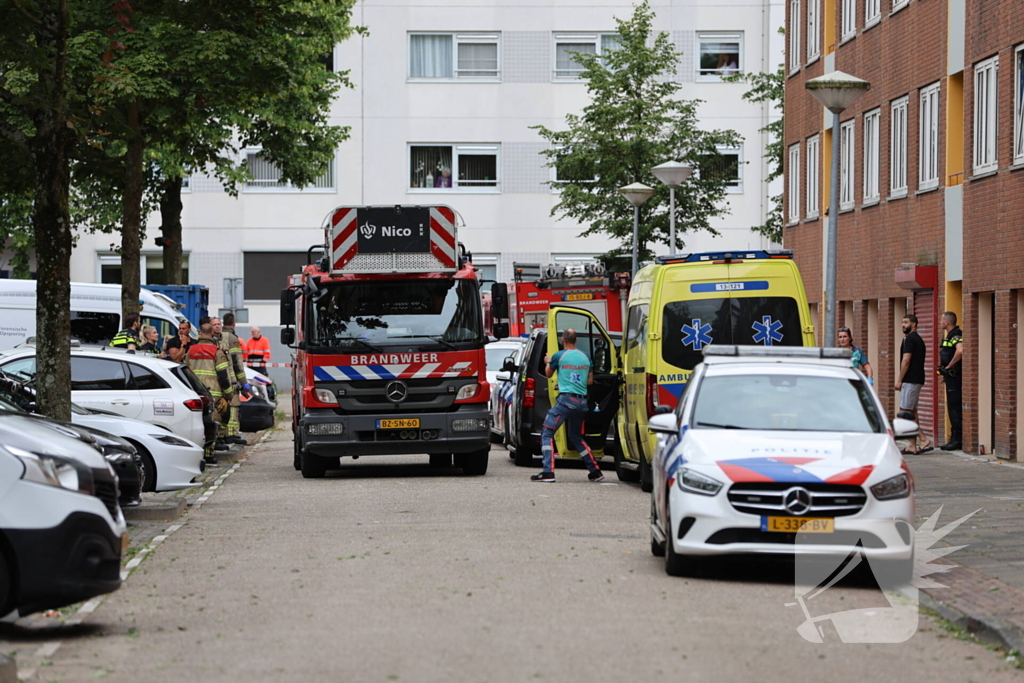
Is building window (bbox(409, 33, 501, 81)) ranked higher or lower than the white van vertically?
higher

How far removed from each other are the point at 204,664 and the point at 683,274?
10704 millimetres

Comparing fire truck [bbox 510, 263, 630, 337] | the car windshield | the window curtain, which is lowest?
the car windshield

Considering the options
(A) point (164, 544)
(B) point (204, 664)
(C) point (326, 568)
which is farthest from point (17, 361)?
(B) point (204, 664)

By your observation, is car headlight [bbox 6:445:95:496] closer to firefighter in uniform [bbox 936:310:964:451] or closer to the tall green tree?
firefighter in uniform [bbox 936:310:964:451]

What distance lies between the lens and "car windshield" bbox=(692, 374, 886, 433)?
11812mm


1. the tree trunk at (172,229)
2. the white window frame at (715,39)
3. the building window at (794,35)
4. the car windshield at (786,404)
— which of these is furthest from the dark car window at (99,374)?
the white window frame at (715,39)

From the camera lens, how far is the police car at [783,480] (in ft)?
35.8

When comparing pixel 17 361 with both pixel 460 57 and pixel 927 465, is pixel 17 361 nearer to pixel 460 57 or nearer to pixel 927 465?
pixel 927 465

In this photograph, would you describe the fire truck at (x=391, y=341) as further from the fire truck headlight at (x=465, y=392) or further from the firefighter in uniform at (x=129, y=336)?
the firefighter in uniform at (x=129, y=336)

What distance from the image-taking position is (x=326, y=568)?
11.7m

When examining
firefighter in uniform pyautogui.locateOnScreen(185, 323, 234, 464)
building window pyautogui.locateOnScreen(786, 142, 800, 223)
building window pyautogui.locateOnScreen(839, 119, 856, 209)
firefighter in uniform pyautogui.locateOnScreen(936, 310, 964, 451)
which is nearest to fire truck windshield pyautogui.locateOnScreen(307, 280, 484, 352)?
firefighter in uniform pyautogui.locateOnScreen(185, 323, 234, 464)

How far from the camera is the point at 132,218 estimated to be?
88.1ft

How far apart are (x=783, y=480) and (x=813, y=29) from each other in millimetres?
26449

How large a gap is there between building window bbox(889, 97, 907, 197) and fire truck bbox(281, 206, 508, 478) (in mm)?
11644
